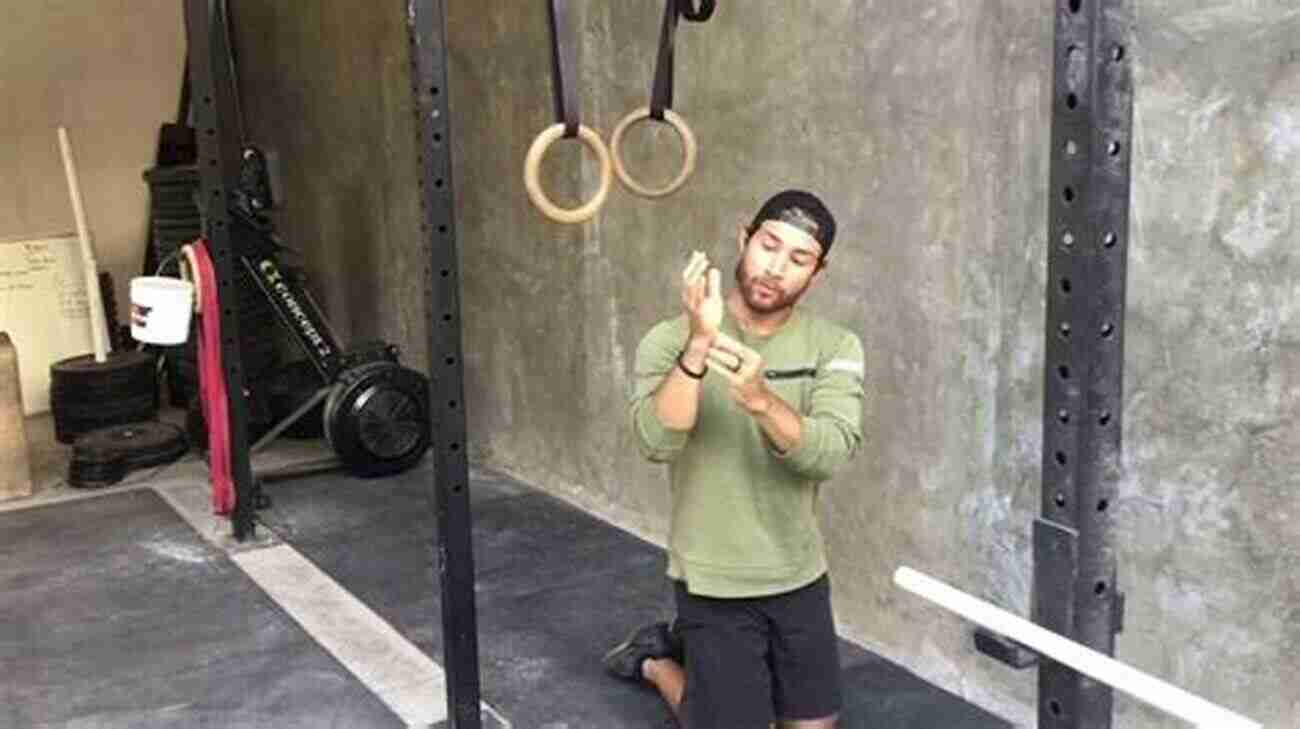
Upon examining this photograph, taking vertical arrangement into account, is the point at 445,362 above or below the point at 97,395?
above

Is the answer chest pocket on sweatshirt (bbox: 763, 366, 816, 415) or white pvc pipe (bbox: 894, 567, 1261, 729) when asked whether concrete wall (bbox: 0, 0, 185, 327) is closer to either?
chest pocket on sweatshirt (bbox: 763, 366, 816, 415)

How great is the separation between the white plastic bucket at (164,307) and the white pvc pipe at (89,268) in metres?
1.65

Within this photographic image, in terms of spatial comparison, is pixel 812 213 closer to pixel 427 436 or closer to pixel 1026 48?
pixel 1026 48

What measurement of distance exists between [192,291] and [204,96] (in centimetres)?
58

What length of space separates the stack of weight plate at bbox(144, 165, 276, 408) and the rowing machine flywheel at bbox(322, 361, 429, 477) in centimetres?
81

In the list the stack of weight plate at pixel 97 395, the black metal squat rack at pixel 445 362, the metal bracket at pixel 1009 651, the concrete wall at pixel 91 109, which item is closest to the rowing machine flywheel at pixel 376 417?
the stack of weight plate at pixel 97 395

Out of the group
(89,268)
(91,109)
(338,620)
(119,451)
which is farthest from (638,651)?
(91,109)

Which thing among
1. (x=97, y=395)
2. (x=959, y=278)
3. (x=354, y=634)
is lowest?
(x=354, y=634)

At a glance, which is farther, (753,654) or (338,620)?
(338,620)

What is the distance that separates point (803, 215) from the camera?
2.09m

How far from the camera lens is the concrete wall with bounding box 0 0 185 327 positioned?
611 centimetres

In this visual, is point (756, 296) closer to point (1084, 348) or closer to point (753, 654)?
point (753, 654)

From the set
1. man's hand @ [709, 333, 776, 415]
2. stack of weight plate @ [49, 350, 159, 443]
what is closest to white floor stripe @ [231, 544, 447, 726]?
man's hand @ [709, 333, 776, 415]

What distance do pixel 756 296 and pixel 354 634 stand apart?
1.70 m
